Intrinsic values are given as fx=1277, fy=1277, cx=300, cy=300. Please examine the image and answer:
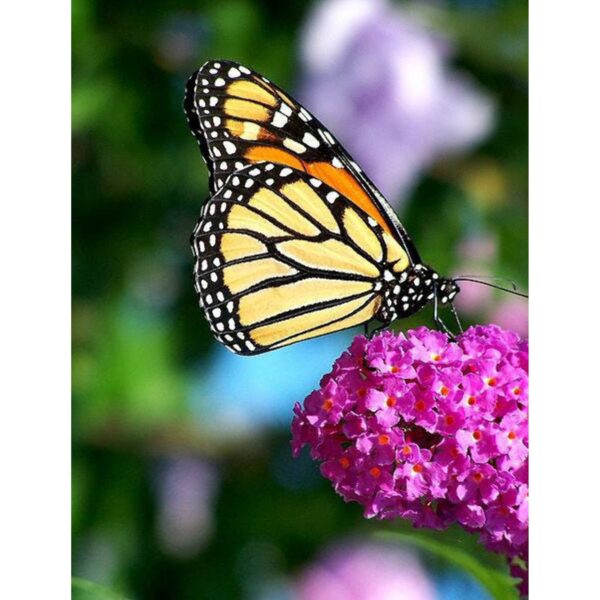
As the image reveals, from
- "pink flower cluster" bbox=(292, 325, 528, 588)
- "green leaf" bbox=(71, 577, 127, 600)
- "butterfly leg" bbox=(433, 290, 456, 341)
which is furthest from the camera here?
"green leaf" bbox=(71, 577, 127, 600)

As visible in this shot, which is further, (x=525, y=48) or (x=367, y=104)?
(x=367, y=104)

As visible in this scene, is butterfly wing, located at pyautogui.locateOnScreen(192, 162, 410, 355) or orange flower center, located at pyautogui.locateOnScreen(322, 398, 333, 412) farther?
butterfly wing, located at pyautogui.locateOnScreen(192, 162, 410, 355)

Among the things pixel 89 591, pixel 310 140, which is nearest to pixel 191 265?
pixel 310 140

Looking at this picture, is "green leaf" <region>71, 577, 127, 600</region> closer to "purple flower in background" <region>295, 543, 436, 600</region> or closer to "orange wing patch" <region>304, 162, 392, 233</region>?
"purple flower in background" <region>295, 543, 436, 600</region>

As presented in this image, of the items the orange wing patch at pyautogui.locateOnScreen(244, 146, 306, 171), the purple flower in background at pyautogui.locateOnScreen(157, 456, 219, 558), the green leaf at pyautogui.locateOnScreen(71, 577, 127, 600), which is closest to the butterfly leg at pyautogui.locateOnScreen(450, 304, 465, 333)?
the orange wing patch at pyautogui.locateOnScreen(244, 146, 306, 171)
